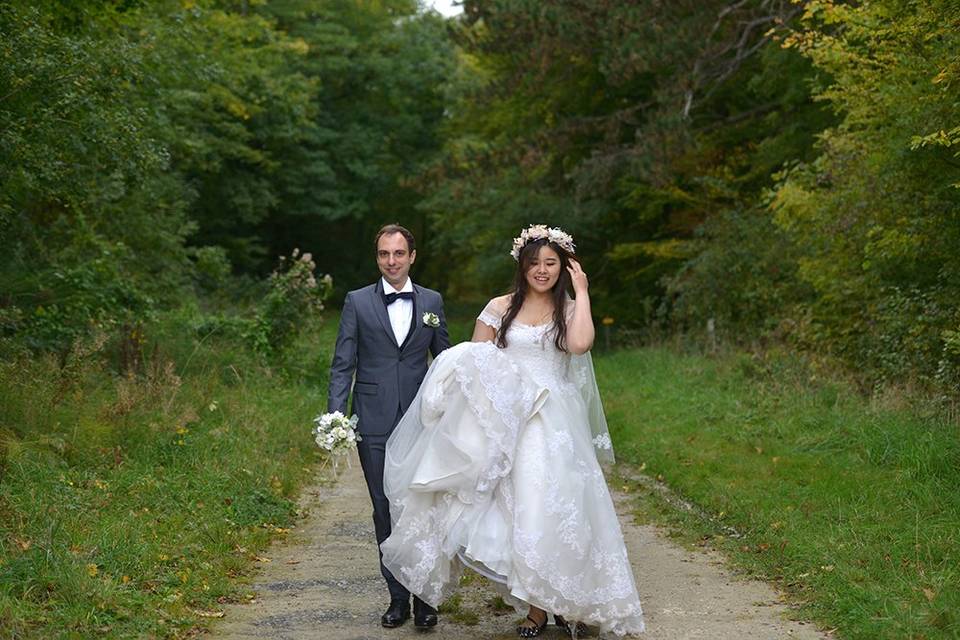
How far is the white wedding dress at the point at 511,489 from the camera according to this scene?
21.2 feet

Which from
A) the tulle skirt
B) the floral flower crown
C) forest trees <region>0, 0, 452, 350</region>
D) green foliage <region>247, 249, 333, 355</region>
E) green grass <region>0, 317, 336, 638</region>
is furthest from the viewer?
green foliage <region>247, 249, 333, 355</region>

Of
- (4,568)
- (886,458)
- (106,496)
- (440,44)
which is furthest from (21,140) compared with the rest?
(440,44)

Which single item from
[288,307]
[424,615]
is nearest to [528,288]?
[424,615]

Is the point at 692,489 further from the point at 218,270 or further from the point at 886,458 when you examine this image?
the point at 218,270

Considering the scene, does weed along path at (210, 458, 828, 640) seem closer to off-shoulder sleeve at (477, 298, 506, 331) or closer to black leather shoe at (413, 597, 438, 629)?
black leather shoe at (413, 597, 438, 629)

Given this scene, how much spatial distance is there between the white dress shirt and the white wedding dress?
35 centimetres

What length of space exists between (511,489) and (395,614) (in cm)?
99

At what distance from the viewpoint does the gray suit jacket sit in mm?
7164

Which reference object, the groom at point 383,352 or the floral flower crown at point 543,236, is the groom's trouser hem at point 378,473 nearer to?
the groom at point 383,352

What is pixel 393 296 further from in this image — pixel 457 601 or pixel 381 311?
pixel 457 601

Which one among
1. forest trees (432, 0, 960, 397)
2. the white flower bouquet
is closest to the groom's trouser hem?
the white flower bouquet

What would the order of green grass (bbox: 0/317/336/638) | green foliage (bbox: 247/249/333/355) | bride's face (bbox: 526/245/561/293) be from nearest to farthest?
green grass (bbox: 0/317/336/638) < bride's face (bbox: 526/245/561/293) < green foliage (bbox: 247/249/333/355)

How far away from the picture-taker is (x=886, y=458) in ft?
34.6

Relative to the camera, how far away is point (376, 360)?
721 cm
